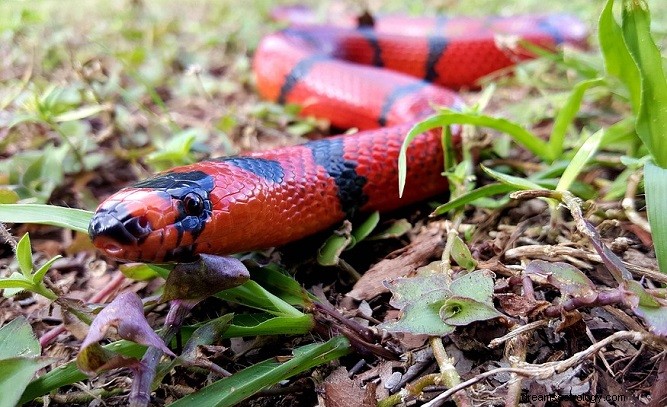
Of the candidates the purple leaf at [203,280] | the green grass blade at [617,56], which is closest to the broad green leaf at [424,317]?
the purple leaf at [203,280]

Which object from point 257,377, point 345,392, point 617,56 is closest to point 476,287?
point 345,392

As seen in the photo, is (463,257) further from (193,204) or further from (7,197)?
(7,197)

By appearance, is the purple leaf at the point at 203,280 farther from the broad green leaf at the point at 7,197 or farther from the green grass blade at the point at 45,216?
the broad green leaf at the point at 7,197

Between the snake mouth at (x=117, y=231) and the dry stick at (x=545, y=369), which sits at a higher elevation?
the snake mouth at (x=117, y=231)

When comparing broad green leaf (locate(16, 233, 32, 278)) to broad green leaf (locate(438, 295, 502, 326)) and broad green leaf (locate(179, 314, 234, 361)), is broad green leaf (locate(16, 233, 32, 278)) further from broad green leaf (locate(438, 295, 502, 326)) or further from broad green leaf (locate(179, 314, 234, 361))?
broad green leaf (locate(438, 295, 502, 326))

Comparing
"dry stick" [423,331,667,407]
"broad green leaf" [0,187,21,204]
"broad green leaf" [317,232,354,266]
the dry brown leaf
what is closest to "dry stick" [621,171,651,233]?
A: "dry stick" [423,331,667,407]
